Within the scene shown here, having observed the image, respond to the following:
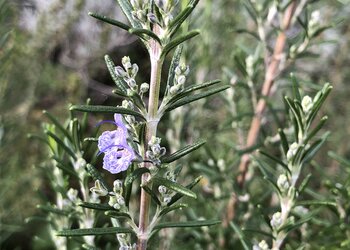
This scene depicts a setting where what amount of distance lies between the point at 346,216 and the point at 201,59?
0.90 metres

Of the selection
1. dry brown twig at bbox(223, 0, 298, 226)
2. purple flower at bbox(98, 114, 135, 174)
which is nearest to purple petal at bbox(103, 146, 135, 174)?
purple flower at bbox(98, 114, 135, 174)

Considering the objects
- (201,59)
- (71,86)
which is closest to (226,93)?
(201,59)

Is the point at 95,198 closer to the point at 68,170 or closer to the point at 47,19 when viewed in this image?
the point at 68,170

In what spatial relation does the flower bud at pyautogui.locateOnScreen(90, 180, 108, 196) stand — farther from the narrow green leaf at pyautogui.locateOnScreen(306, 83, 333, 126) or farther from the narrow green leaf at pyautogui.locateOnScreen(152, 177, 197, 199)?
the narrow green leaf at pyautogui.locateOnScreen(306, 83, 333, 126)

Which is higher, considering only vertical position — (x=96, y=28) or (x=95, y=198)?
(x=96, y=28)

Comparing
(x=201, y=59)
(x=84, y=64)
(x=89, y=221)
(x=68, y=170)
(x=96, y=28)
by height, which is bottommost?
(x=89, y=221)

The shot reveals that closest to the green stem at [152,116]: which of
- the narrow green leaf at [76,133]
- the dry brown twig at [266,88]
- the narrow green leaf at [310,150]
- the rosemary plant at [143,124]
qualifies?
the rosemary plant at [143,124]

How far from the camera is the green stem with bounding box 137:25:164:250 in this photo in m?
0.81

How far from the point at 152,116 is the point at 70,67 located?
3089mm

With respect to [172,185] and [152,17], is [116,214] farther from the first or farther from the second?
[152,17]

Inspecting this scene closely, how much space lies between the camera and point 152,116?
83cm

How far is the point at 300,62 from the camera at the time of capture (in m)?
3.16

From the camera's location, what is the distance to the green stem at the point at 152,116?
809 millimetres

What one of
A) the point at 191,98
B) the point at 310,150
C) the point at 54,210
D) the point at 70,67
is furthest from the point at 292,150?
the point at 70,67
